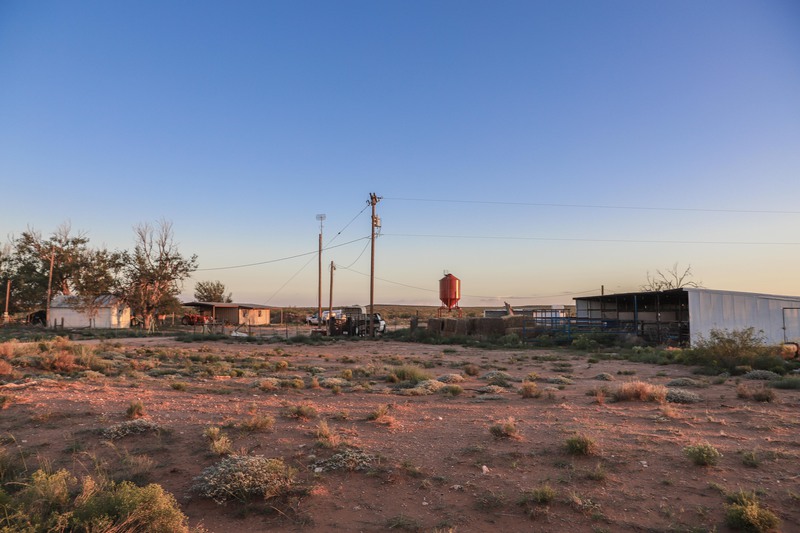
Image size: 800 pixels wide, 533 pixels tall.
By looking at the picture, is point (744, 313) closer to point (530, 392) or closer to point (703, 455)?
point (530, 392)

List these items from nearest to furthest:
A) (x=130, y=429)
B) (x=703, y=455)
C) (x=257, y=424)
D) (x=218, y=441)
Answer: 1. (x=703, y=455)
2. (x=218, y=441)
3. (x=130, y=429)
4. (x=257, y=424)

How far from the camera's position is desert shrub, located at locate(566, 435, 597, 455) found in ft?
23.0

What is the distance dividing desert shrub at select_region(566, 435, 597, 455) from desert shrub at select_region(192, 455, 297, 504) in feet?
12.7

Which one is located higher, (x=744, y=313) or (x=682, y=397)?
(x=744, y=313)

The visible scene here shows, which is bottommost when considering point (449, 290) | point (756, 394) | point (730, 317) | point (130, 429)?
point (130, 429)

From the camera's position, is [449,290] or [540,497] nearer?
[540,497]

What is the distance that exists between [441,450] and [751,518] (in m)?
3.80

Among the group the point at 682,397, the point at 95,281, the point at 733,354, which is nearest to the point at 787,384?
the point at 682,397

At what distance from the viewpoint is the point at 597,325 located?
33188mm

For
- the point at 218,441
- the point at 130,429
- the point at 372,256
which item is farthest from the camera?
the point at 372,256

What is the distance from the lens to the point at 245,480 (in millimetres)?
5836


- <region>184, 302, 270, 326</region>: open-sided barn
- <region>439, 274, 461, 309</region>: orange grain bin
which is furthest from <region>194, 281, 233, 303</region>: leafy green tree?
<region>439, 274, 461, 309</region>: orange grain bin

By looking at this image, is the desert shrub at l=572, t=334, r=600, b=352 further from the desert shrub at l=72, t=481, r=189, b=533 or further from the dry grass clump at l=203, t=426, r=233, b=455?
the desert shrub at l=72, t=481, r=189, b=533

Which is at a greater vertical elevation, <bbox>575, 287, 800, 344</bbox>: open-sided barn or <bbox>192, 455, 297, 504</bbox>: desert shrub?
<bbox>575, 287, 800, 344</bbox>: open-sided barn
